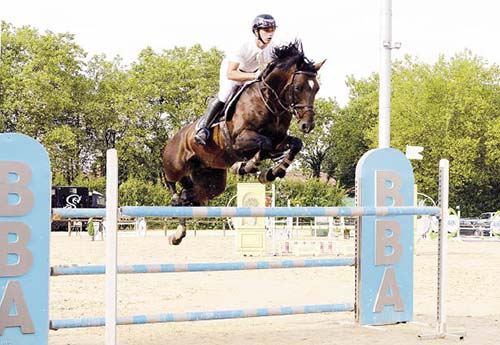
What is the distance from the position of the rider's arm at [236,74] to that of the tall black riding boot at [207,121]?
35 centimetres

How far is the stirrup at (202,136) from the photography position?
6227 millimetres

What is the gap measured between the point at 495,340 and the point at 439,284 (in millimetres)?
717

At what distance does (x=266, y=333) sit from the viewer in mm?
7891

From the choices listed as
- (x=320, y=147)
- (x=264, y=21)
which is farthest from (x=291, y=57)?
(x=320, y=147)

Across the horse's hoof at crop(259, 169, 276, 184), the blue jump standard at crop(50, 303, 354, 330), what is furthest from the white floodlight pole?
the horse's hoof at crop(259, 169, 276, 184)

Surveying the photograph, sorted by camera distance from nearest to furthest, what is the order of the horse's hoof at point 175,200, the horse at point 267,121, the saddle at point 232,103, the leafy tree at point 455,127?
the horse at point 267,121 < the saddle at point 232,103 < the horse's hoof at point 175,200 < the leafy tree at point 455,127

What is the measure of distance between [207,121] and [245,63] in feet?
1.78

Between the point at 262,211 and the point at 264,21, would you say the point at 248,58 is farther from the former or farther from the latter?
the point at 262,211

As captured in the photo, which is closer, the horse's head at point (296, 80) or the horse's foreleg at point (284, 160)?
the horse's head at point (296, 80)

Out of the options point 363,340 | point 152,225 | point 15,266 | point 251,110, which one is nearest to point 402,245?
point 363,340

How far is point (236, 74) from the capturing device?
613 centimetres

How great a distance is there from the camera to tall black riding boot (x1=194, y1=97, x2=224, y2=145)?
20.5 ft

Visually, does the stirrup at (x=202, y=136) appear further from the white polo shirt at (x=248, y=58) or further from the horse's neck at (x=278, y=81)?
the horse's neck at (x=278, y=81)

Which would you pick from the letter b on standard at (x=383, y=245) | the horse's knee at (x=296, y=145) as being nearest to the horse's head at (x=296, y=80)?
the horse's knee at (x=296, y=145)
